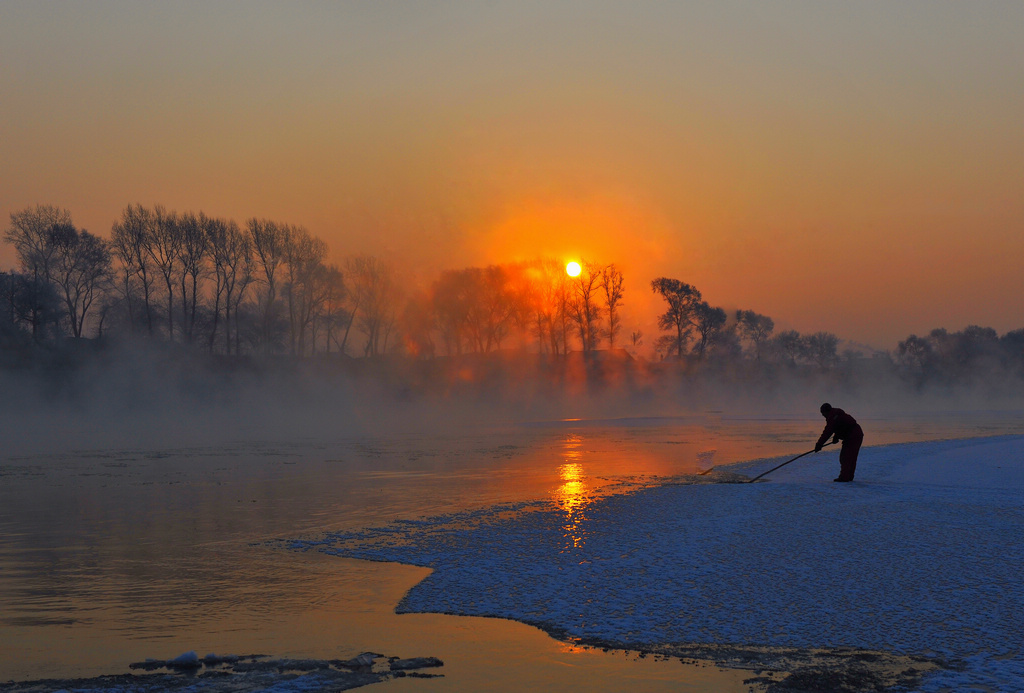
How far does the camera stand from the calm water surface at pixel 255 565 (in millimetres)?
6496

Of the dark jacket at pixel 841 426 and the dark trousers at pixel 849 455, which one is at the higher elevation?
the dark jacket at pixel 841 426

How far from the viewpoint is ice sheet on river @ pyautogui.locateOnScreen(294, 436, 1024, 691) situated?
6.74 m

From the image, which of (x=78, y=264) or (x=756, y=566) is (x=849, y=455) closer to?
(x=756, y=566)

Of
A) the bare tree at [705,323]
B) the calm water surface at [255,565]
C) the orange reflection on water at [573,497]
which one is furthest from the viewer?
the bare tree at [705,323]

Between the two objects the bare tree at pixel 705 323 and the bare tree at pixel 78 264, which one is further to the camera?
the bare tree at pixel 705 323

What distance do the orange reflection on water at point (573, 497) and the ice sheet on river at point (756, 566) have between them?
6 cm

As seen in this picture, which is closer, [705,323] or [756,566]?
[756,566]

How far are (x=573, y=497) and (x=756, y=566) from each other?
6.11 meters

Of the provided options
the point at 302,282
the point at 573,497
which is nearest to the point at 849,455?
the point at 573,497

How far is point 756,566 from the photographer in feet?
28.6

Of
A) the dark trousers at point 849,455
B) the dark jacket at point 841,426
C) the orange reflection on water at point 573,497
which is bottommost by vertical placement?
the orange reflection on water at point 573,497

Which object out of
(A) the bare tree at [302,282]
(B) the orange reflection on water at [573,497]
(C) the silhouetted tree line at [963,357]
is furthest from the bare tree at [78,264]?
(C) the silhouetted tree line at [963,357]

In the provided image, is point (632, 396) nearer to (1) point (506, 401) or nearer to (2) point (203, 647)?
(1) point (506, 401)

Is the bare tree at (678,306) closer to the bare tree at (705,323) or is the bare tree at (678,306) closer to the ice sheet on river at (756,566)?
the bare tree at (705,323)
